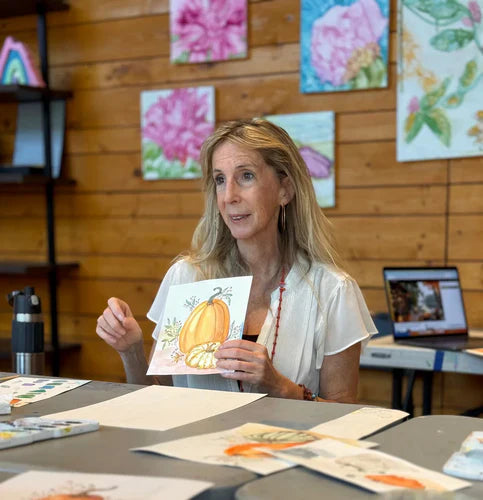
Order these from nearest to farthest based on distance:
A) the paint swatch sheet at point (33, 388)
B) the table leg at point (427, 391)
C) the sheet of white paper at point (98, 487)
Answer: the sheet of white paper at point (98, 487) < the paint swatch sheet at point (33, 388) < the table leg at point (427, 391)

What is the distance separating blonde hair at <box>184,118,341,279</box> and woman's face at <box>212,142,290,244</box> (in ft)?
0.08

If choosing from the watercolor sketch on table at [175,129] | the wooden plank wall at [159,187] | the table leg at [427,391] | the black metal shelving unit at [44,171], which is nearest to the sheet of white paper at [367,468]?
the table leg at [427,391]

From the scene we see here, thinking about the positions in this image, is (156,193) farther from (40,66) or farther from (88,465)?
(88,465)

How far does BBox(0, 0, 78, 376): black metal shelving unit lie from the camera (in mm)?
3619

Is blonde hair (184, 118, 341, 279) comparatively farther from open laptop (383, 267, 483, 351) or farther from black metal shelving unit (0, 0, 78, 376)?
black metal shelving unit (0, 0, 78, 376)

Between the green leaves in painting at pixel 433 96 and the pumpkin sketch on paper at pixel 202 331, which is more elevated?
the green leaves in painting at pixel 433 96

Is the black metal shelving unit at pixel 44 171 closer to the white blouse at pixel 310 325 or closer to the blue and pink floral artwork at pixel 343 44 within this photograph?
the blue and pink floral artwork at pixel 343 44

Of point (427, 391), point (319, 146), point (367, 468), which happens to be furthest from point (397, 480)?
point (319, 146)

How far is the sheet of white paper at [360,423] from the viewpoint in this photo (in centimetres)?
114

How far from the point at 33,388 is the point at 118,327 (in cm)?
29

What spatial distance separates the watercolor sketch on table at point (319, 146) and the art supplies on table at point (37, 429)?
7.34ft

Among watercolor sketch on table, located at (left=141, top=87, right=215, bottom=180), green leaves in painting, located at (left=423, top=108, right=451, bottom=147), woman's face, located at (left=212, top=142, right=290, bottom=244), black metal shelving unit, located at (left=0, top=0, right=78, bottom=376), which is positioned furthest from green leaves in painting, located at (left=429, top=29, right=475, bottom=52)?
black metal shelving unit, located at (left=0, top=0, right=78, bottom=376)

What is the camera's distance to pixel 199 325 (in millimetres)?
1647

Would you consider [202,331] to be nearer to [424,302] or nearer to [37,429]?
[37,429]
